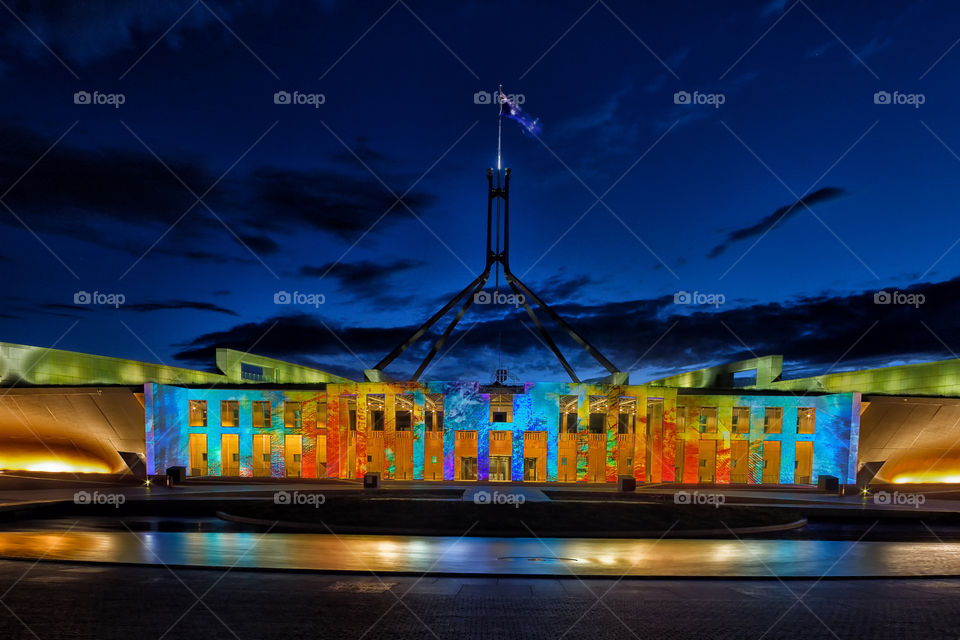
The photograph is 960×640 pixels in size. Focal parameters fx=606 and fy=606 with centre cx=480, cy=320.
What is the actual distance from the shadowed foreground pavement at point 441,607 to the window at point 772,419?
21578 mm

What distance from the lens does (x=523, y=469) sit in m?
33.6

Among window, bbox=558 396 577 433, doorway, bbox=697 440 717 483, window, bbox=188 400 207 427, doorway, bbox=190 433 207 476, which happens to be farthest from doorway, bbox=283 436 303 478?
doorway, bbox=697 440 717 483

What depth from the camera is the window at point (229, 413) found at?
34.6 meters

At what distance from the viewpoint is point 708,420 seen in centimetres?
3531

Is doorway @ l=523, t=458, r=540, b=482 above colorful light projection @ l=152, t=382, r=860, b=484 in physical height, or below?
below

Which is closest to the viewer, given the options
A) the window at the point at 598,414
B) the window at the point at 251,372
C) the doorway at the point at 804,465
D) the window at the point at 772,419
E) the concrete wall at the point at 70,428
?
the concrete wall at the point at 70,428

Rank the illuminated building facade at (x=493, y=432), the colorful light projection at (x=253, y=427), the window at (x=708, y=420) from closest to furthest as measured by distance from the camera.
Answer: the illuminated building facade at (x=493, y=432)
the colorful light projection at (x=253, y=427)
the window at (x=708, y=420)

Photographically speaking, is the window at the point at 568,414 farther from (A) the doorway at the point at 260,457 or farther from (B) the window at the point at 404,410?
(A) the doorway at the point at 260,457

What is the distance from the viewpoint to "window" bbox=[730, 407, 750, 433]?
35.1m

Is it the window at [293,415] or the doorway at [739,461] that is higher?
the window at [293,415]

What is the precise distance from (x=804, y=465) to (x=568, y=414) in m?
14.0

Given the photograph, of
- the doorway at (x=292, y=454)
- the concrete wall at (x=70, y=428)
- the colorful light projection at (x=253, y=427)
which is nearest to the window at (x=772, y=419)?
the colorful light projection at (x=253, y=427)

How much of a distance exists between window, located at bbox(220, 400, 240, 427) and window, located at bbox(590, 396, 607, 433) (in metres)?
20.1

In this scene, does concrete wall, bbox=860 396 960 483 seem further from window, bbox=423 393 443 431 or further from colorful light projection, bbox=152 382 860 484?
window, bbox=423 393 443 431
